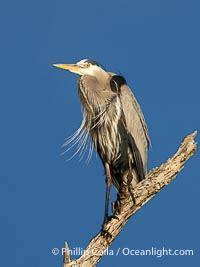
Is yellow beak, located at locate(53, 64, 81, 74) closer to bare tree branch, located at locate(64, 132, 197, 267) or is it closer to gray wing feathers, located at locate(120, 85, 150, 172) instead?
gray wing feathers, located at locate(120, 85, 150, 172)

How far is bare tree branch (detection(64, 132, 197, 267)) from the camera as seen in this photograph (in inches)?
245

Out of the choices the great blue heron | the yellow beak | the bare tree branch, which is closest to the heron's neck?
the great blue heron

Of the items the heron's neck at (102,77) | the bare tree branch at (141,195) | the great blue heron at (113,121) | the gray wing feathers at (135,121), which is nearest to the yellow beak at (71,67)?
the great blue heron at (113,121)

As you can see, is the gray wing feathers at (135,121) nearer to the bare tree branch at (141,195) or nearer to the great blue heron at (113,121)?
the great blue heron at (113,121)

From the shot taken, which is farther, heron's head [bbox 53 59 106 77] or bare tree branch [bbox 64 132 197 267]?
heron's head [bbox 53 59 106 77]

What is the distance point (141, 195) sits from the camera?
657 centimetres

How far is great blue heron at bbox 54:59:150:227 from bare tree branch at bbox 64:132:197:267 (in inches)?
39.0

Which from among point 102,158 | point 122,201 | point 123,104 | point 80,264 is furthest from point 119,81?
point 80,264

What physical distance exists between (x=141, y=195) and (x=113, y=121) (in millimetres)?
1495

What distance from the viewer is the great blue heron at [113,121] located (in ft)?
25.4

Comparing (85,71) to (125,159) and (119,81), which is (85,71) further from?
(125,159)

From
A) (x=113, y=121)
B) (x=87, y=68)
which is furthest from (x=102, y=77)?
(x=113, y=121)

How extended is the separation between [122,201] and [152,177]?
419mm

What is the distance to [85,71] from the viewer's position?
7.99 m
